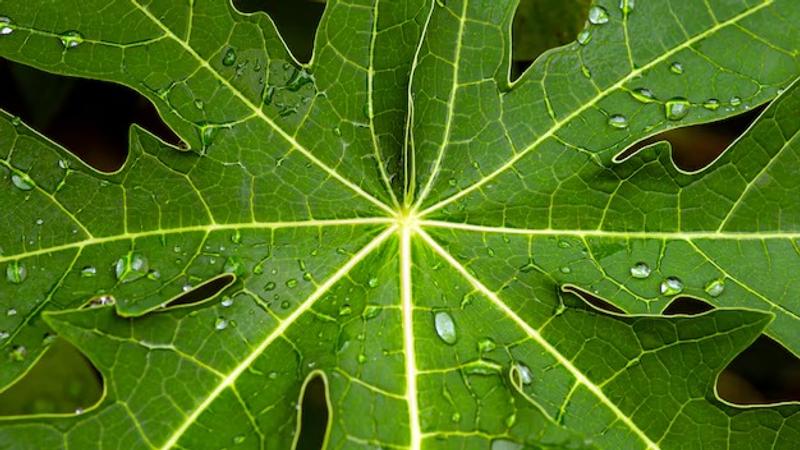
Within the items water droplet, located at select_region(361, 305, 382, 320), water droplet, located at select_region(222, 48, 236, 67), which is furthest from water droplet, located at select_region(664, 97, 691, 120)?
water droplet, located at select_region(222, 48, 236, 67)

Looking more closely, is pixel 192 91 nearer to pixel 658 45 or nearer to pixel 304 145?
pixel 304 145

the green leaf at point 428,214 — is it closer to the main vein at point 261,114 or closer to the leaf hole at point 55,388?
the main vein at point 261,114

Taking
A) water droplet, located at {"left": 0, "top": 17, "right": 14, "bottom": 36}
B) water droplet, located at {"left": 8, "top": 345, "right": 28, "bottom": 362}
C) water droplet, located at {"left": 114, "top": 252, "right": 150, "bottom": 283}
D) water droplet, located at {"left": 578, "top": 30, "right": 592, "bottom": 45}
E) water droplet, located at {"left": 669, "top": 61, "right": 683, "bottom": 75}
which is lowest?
water droplet, located at {"left": 8, "top": 345, "right": 28, "bottom": 362}

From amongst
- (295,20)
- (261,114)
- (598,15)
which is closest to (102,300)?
(261,114)

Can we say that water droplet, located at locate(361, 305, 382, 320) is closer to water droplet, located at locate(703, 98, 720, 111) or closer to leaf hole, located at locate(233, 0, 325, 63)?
water droplet, located at locate(703, 98, 720, 111)

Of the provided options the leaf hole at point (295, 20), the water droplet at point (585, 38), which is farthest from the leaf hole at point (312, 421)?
the water droplet at point (585, 38)

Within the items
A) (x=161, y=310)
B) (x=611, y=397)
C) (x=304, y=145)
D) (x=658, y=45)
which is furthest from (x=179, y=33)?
(x=611, y=397)
